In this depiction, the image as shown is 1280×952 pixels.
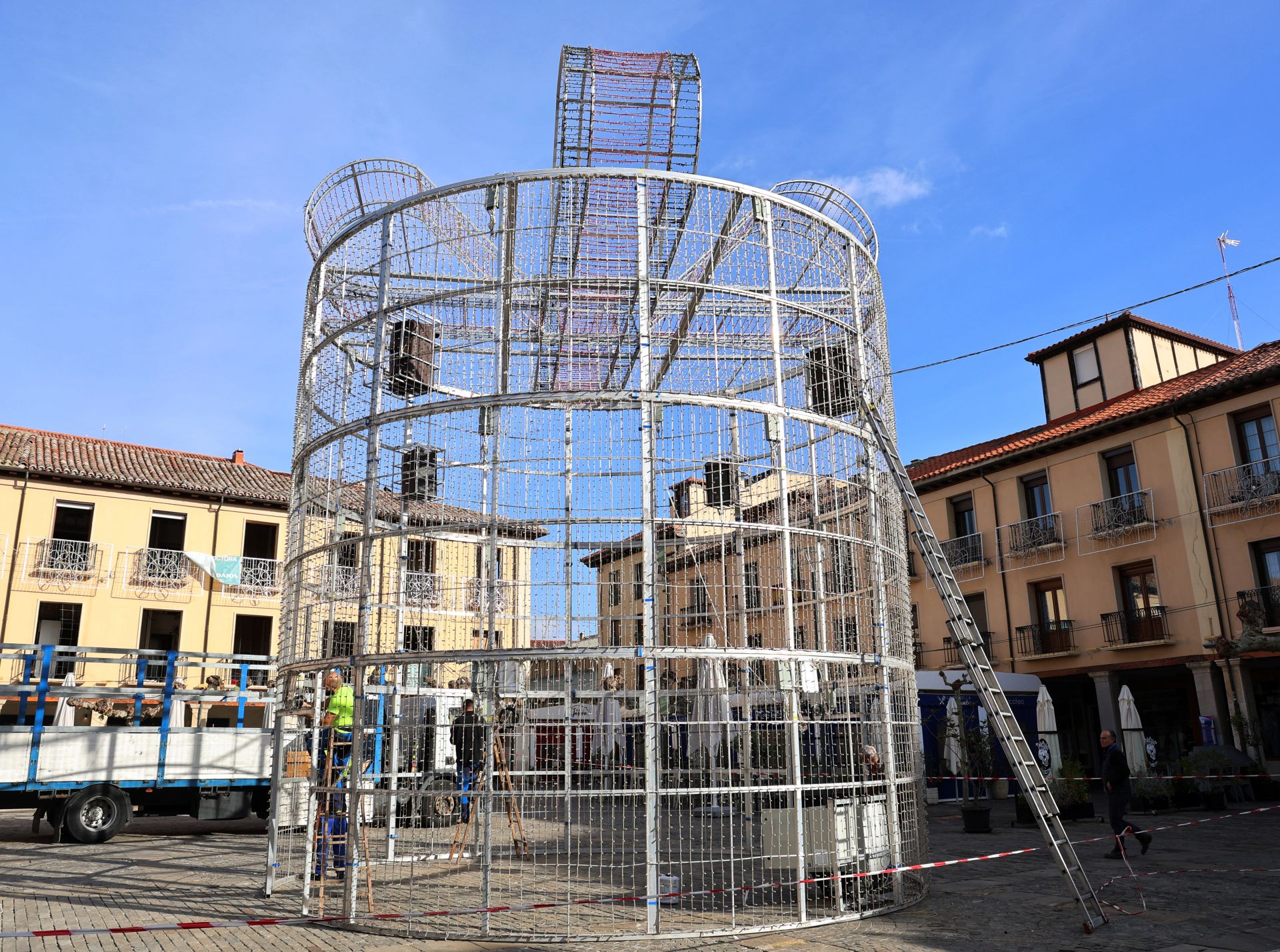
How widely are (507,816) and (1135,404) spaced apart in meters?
22.1

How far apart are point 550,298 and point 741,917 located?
21.4 feet

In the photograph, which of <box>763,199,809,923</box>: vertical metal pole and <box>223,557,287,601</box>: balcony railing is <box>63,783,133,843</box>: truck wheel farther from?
<box>223,557,287,601</box>: balcony railing

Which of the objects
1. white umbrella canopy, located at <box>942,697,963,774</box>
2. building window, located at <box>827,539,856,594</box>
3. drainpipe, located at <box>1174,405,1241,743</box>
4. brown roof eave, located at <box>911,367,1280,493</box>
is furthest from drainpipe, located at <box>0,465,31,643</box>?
drainpipe, located at <box>1174,405,1241,743</box>

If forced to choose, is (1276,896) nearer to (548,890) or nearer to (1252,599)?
(548,890)

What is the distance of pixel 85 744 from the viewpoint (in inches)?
534

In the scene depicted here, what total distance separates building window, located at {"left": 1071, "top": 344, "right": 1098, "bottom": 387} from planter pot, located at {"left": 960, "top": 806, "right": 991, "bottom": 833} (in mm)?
19703

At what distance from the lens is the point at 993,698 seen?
8.27 metres

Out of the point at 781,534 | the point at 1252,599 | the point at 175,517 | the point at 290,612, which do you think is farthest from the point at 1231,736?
the point at 175,517

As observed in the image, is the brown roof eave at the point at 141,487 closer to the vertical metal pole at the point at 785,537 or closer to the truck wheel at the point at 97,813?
the truck wheel at the point at 97,813

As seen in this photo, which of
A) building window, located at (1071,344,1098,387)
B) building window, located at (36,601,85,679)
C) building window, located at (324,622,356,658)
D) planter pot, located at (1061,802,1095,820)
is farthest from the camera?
building window, located at (1071,344,1098,387)

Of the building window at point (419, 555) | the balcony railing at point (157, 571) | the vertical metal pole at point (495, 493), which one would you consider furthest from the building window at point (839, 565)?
the balcony railing at point (157, 571)

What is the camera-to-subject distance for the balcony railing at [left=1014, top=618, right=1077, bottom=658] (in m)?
26.0

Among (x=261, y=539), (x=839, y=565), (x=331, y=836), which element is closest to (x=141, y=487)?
(x=261, y=539)

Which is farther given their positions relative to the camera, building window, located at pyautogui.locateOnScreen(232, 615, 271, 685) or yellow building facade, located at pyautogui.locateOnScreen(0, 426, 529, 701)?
building window, located at pyautogui.locateOnScreen(232, 615, 271, 685)
